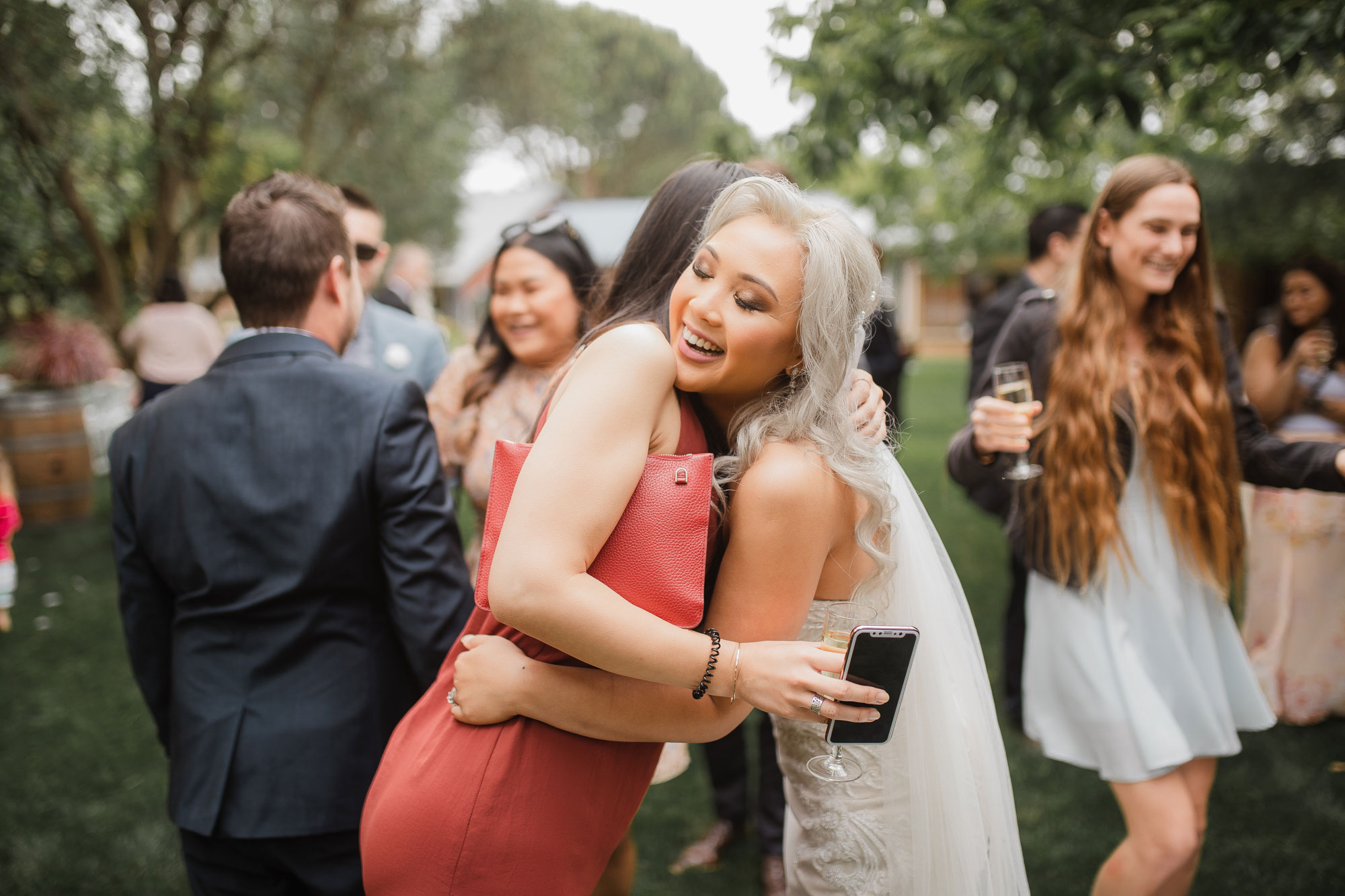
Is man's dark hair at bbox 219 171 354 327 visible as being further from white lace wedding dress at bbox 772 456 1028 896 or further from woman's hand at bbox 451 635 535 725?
white lace wedding dress at bbox 772 456 1028 896

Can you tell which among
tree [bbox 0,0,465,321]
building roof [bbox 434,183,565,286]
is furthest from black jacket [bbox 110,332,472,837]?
building roof [bbox 434,183,565,286]

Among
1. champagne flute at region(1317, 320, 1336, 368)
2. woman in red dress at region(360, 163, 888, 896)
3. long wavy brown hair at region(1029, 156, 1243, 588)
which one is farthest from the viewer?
champagne flute at region(1317, 320, 1336, 368)

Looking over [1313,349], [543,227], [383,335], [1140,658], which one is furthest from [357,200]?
[1313,349]

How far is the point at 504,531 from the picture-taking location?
A: 51.5 inches

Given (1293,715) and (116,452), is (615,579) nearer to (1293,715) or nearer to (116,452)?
(116,452)

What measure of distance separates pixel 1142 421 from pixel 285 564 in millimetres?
2249

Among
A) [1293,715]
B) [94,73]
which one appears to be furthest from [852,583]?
[94,73]

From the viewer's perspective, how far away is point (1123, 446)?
8.29ft

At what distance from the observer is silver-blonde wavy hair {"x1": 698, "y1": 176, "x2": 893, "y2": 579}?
1435 millimetres

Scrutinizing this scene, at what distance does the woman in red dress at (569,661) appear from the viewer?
1276mm

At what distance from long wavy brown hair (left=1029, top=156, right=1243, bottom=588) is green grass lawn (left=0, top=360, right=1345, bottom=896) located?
0.49m

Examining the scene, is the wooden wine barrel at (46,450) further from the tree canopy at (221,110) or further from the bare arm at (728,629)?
the bare arm at (728,629)

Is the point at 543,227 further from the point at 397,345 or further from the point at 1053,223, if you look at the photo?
the point at 1053,223

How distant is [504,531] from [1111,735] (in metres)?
1.87
